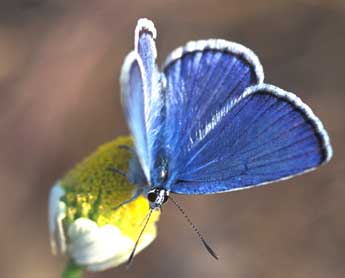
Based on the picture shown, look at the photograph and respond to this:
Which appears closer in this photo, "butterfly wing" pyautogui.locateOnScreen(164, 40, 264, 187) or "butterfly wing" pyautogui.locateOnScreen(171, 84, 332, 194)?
"butterfly wing" pyautogui.locateOnScreen(171, 84, 332, 194)

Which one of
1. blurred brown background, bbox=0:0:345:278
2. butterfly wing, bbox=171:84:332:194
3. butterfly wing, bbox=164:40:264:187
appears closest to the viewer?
butterfly wing, bbox=171:84:332:194

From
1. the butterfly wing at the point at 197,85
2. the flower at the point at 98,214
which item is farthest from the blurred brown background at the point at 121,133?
the butterfly wing at the point at 197,85

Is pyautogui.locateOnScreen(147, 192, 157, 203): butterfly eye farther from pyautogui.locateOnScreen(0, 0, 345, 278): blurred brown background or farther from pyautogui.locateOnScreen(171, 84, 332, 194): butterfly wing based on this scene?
pyautogui.locateOnScreen(0, 0, 345, 278): blurred brown background

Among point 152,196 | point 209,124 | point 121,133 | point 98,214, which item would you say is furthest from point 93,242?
point 121,133

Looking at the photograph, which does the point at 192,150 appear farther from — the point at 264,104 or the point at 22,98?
the point at 22,98

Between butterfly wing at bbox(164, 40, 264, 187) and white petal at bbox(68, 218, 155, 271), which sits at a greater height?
butterfly wing at bbox(164, 40, 264, 187)

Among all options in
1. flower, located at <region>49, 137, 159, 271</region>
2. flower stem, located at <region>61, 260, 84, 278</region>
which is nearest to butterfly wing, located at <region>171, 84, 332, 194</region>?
flower, located at <region>49, 137, 159, 271</region>

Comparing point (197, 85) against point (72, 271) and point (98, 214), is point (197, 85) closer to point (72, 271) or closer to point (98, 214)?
point (98, 214)

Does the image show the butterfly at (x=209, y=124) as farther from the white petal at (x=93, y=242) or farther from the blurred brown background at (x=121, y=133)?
the blurred brown background at (x=121, y=133)
